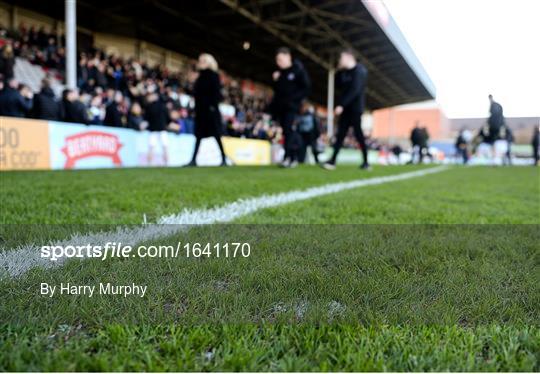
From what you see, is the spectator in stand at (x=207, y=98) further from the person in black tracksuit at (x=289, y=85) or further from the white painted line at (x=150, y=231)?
the white painted line at (x=150, y=231)

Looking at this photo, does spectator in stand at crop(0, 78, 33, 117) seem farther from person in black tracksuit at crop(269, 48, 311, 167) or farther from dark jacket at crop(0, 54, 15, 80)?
person in black tracksuit at crop(269, 48, 311, 167)

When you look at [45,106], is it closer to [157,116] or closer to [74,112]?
[74,112]

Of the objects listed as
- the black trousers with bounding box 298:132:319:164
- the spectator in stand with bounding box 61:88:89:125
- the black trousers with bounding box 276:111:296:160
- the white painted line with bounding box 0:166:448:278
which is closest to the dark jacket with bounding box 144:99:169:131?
the spectator in stand with bounding box 61:88:89:125

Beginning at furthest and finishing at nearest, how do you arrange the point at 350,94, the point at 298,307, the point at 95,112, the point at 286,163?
the point at 95,112 < the point at 286,163 < the point at 350,94 < the point at 298,307

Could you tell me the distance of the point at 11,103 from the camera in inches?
332

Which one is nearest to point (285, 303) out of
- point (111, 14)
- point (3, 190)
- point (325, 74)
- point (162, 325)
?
point (162, 325)

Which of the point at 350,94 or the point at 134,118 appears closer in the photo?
the point at 350,94

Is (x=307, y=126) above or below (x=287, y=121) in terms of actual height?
above

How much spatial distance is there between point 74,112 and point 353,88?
579 cm

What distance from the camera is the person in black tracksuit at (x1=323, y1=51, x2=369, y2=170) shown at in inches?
281

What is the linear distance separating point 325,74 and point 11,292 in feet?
96.0

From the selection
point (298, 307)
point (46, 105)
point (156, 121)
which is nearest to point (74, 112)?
point (46, 105)

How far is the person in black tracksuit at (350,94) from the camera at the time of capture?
7137mm

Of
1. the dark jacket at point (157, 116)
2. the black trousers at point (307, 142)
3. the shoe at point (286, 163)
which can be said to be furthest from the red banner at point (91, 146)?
the black trousers at point (307, 142)
